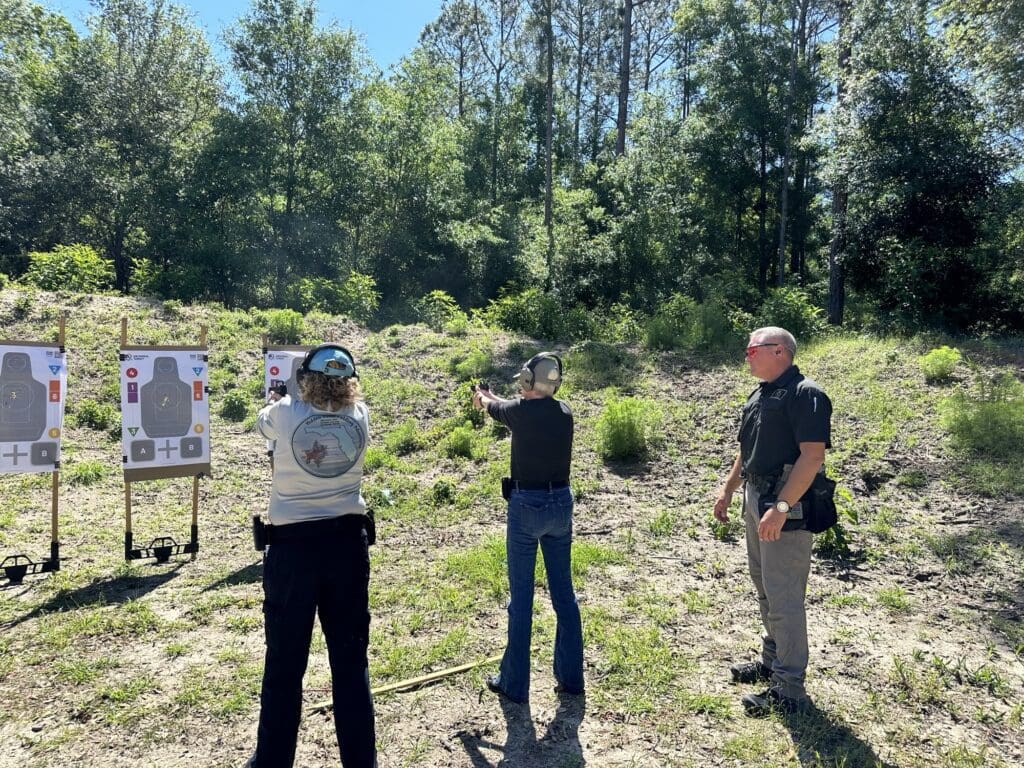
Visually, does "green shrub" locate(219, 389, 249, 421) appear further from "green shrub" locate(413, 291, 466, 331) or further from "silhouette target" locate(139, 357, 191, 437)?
"green shrub" locate(413, 291, 466, 331)

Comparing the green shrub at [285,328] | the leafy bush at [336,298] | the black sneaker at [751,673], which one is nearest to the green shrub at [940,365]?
the black sneaker at [751,673]

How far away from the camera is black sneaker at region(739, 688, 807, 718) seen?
3.22 m

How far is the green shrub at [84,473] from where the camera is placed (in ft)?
26.6

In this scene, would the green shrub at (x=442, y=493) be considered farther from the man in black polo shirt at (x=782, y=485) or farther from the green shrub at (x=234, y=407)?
the green shrub at (x=234, y=407)

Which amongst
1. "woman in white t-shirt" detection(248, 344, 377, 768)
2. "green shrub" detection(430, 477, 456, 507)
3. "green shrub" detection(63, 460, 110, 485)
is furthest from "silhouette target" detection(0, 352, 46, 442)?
"woman in white t-shirt" detection(248, 344, 377, 768)

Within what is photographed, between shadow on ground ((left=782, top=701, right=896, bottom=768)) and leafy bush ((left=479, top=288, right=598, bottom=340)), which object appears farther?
leafy bush ((left=479, top=288, right=598, bottom=340))

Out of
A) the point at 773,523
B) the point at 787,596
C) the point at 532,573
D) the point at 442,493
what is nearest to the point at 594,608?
the point at 532,573

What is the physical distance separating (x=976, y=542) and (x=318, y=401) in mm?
5673

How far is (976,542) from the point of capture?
530 cm

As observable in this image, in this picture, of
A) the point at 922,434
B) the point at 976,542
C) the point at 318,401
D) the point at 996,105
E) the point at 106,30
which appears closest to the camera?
the point at 318,401

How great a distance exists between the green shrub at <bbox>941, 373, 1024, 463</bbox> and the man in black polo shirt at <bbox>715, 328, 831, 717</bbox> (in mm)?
5103

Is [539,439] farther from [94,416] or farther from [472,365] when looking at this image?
[94,416]

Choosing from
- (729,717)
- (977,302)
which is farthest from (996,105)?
(729,717)

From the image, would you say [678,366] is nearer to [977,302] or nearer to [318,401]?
[977,302]
